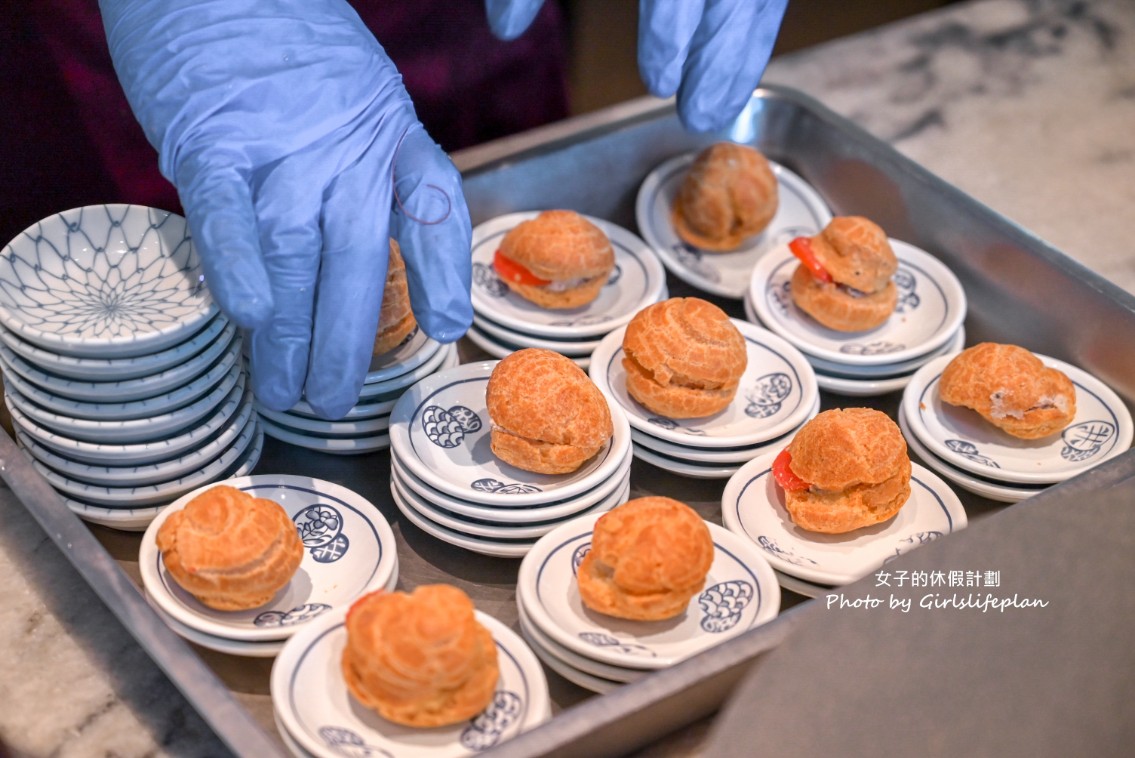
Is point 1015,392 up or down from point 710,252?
up

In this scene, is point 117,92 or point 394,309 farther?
point 117,92

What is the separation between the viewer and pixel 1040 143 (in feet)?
12.6

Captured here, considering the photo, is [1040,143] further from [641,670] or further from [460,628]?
[460,628]

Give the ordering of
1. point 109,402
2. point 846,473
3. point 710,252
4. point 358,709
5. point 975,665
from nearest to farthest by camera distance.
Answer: point 975,665
point 358,709
point 109,402
point 846,473
point 710,252

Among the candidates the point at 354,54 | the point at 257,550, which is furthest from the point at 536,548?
the point at 354,54

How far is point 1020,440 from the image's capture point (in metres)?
2.74

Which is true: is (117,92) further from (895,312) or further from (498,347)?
(895,312)

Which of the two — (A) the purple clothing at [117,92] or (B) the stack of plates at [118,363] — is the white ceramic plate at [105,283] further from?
(A) the purple clothing at [117,92]

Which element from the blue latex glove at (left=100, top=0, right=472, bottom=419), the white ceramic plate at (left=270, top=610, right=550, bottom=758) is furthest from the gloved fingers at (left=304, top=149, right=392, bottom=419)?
the white ceramic plate at (left=270, top=610, right=550, bottom=758)

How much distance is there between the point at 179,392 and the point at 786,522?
4.33 feet

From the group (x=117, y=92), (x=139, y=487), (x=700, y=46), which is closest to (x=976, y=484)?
(x=700, y=46)

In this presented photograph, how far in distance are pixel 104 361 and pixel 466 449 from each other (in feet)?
2.58

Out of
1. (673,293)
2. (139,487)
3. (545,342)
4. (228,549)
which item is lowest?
(673,293)

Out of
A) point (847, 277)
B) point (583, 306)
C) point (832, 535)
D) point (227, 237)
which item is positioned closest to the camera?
point (227, 237)
